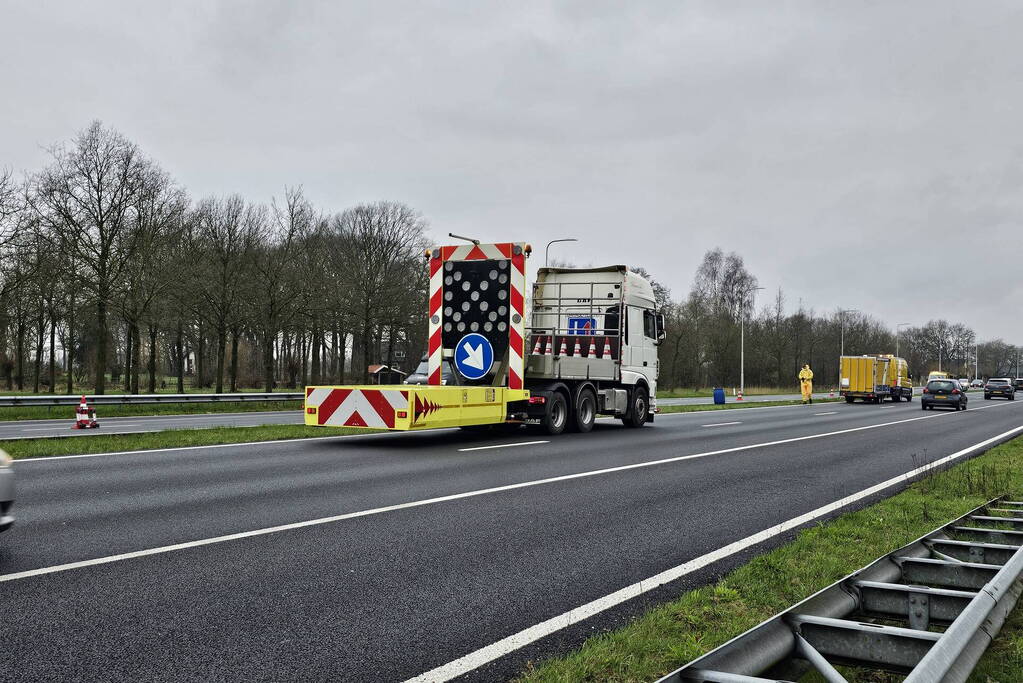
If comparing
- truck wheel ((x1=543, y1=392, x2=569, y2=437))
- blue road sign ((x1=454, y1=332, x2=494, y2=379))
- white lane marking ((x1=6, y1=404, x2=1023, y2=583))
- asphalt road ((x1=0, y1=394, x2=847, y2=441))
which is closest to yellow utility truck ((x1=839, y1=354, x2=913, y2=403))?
truck wheel ((x1=543, y1=392, x2=569, y2=437))

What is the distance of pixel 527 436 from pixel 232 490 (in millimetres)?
7926

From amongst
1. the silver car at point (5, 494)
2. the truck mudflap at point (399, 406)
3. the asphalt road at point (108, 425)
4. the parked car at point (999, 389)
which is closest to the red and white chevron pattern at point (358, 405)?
the truck mudflap at point (399, 406)

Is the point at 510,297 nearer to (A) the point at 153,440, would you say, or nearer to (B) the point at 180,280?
(A) the point at 153,440

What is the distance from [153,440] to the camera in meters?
12.7

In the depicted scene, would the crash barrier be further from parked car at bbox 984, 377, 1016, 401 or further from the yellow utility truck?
parked car at bbox 984, 377, 1016, 401

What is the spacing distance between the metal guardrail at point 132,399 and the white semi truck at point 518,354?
9.91 metres

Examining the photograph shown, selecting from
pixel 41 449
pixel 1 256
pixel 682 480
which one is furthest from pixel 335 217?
pixel 682 480

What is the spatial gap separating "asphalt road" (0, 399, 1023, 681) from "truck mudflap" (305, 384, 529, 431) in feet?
3.15

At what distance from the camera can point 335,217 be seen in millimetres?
57281

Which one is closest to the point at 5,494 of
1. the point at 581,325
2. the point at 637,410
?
the point at 581,325

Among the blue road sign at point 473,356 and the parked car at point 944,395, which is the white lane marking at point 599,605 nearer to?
the blue road sign at point 473,356

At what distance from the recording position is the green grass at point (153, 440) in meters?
11.1

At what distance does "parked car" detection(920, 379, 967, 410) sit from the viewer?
35.1 metres

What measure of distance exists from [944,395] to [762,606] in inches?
1423
